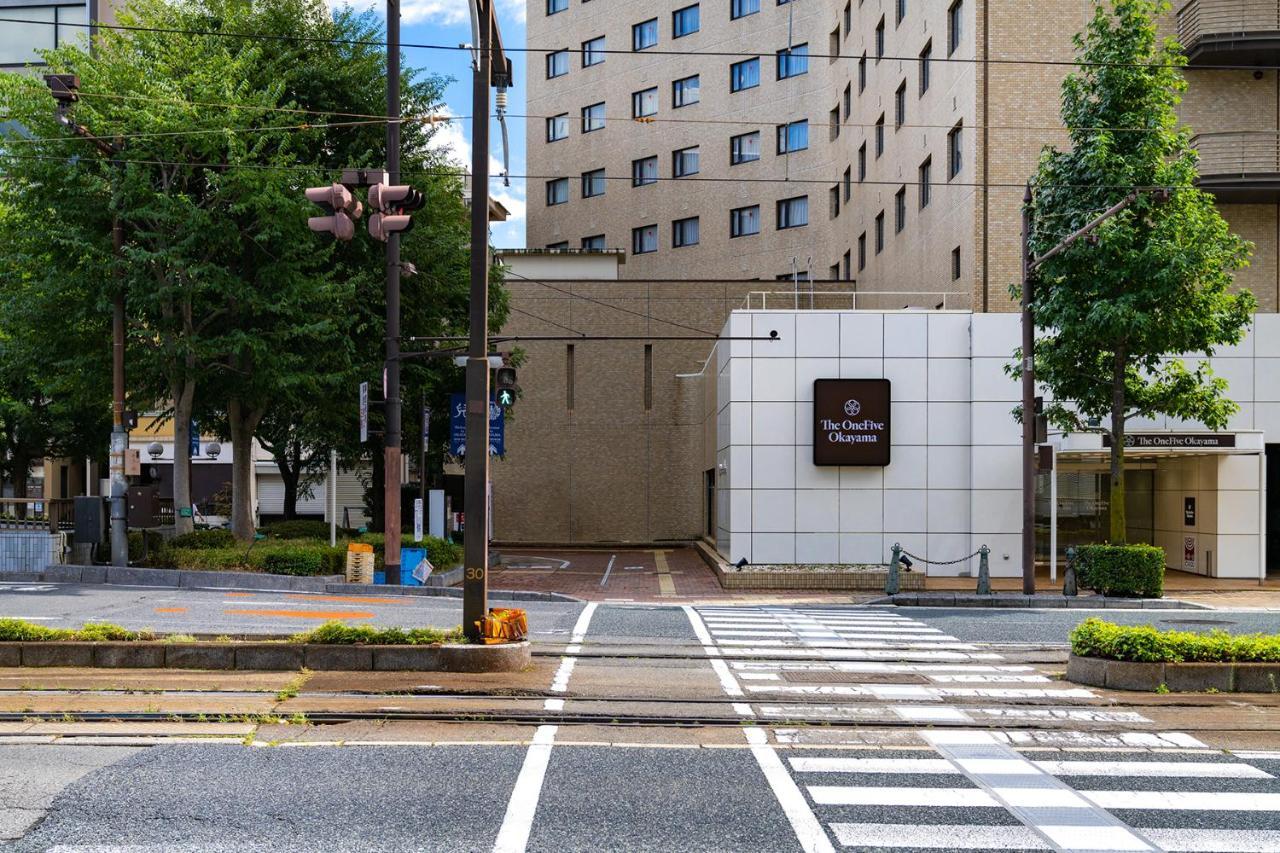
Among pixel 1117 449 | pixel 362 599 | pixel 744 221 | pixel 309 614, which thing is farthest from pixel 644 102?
pixel 309 614

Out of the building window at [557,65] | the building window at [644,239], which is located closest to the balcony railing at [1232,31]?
the building window at [644,239]

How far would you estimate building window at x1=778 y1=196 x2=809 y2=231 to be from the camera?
1817 inches

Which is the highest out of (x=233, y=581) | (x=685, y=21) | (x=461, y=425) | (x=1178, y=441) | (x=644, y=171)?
(x=685, y=21)

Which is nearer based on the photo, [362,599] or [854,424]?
[362,599]

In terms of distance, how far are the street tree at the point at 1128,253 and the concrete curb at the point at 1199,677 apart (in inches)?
450

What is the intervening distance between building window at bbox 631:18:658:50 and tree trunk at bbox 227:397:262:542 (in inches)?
1158

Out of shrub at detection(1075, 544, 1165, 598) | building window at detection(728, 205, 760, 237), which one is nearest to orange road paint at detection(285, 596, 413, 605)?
shrub at detection(1075, 544, 1165, 598)

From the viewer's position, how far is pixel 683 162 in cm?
4925

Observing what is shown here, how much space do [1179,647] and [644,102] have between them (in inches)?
1684

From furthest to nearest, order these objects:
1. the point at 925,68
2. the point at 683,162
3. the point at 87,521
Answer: the point at 683,162
the point at 925,68
the point at 87,521

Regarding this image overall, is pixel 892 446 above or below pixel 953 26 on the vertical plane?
below

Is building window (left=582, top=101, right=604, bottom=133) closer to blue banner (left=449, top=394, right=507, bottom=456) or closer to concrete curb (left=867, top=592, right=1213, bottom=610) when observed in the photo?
blue banner (left=449, top=394, right=507, bottom=456)

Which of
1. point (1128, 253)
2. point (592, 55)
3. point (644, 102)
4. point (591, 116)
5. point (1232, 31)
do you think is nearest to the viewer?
point (1128, 253)

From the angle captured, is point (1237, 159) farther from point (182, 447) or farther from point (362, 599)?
point (182, 447)
